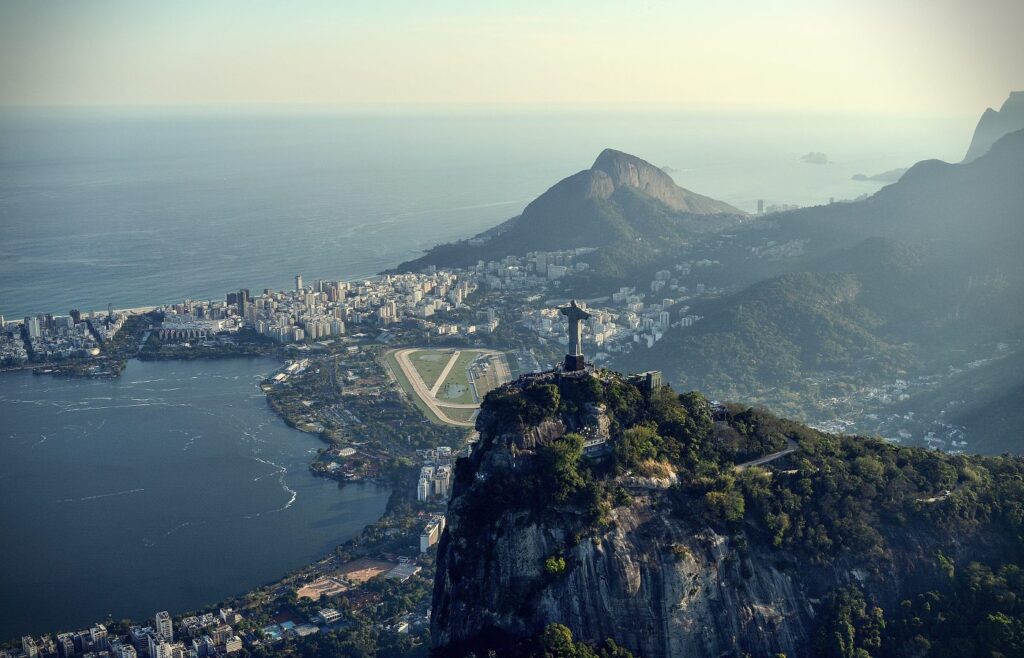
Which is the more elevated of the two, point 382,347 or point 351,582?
point 382,347

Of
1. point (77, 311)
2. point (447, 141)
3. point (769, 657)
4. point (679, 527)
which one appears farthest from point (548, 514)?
point (447, 141)

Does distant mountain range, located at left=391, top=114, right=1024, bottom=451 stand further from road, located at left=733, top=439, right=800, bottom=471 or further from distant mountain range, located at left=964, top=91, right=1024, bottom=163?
distant mountain range, located at left=964, top=91, right=1024, bottom=163

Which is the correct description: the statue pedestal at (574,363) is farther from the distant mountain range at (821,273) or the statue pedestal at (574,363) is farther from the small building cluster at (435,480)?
the distant mountain range at (821,273)

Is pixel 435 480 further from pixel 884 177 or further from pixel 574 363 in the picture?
pixel 884 177

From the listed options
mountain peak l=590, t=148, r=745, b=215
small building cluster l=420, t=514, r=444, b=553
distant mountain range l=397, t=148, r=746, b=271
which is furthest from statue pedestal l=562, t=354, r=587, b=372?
mountain peak l=590, t=148, r=745, b=215

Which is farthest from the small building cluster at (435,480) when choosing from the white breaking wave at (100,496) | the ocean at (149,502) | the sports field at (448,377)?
the white breaking wave at (100,496)

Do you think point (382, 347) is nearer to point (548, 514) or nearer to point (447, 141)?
point (548, 514)
